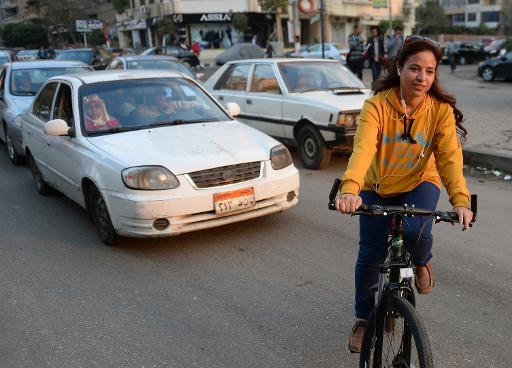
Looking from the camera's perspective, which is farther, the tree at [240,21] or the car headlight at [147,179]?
the tree at [240,21]

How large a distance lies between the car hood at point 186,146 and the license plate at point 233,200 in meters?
0.27

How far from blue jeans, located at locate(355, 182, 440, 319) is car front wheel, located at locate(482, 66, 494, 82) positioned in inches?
746

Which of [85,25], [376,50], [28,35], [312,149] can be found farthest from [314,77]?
[28,35]

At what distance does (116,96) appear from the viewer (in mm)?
5832

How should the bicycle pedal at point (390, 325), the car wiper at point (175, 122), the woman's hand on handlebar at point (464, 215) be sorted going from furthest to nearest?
the car wiper at point (175, 122)
the bicycle pedal at point (390, 325)
the woman's hand on handlebar at point (464, 215)

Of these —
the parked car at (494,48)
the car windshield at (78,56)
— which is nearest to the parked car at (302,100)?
the car windshield at (78,56)

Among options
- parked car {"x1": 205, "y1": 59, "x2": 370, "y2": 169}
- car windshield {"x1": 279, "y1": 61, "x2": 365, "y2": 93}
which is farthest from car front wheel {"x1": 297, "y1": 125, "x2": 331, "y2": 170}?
car windshield {"x1": 279, "y1": 61, "x2": 365, "y2": 93}

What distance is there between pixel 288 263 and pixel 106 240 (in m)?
1.74

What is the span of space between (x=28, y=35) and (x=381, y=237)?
67.1m

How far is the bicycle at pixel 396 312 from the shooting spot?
2266 millimetres

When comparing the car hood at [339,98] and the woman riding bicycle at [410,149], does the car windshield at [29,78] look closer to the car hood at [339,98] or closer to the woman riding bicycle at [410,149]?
the car hood at [339,98]

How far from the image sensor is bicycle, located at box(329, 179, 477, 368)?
A: 2266 millimetres

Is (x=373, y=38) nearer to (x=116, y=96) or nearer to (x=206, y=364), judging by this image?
(x=116, y=96)

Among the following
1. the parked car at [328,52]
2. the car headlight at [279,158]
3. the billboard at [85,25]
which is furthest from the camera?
the billboard at [85,25]
